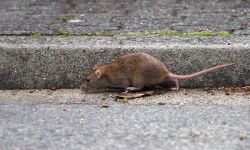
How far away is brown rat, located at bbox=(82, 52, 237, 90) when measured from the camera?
4.34 meters

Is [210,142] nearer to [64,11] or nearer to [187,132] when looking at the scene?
[187,132]

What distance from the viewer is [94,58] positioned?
A: 4523 millimetres

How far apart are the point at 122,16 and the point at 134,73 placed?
5.17ft

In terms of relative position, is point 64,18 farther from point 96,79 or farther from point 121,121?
point 121,121

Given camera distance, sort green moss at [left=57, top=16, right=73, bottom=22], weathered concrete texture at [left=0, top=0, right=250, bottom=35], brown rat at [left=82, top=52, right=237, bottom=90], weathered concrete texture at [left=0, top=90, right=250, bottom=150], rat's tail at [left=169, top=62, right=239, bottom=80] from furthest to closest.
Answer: green moss at [left=57, top=16, right=73, bottom=22] < weathered concrete texture at [left=0, top=0, right=250, bottom=35] < brown rat at [left=82, top=52, right=237, bottom=90] < rat's tail at [left=169, top=62, right=239, bottom=80] < weathered concrete texture at [left=0, top=90, right=250, bottom=150]

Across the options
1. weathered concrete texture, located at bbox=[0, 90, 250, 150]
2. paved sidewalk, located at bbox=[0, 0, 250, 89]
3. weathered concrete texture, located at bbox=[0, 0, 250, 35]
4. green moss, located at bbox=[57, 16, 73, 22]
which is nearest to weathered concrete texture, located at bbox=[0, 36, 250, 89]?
paved sidewalk, located at bbox=[0, 0, 250, 89]

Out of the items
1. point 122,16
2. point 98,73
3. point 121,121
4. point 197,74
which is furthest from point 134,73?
point 122,16

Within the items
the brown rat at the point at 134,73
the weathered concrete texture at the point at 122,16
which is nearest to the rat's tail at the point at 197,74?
the brown rat at the point at 134,73

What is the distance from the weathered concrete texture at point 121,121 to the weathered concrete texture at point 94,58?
11 centimetres

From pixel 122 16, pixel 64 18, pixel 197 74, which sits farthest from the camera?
pixel 122 16

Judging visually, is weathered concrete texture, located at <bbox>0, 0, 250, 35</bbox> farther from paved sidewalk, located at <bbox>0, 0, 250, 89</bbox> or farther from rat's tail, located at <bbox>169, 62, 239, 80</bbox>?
rat's tail, located at <bbox>169, 62, 239, 80</bbox>

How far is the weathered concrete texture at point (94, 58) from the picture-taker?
4.41 m

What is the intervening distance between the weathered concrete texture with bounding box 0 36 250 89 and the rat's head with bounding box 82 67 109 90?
0.26 ft

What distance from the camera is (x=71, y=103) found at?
4184mm
